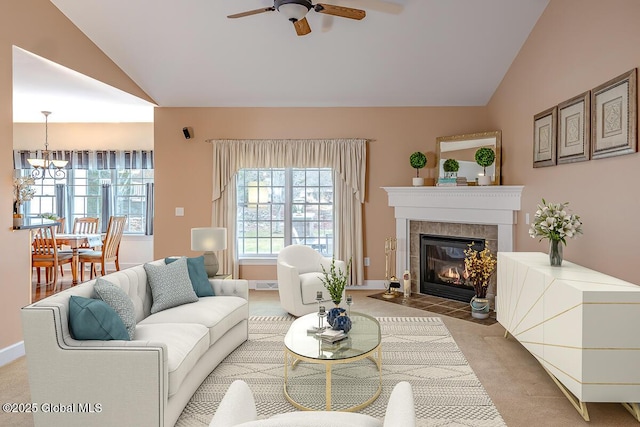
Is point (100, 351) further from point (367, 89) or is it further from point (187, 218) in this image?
point (367, 89)

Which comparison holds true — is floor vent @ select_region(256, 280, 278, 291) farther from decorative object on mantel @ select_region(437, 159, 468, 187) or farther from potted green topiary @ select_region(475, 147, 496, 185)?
potted green topiary @ select_region(475, 147, 496, 185)

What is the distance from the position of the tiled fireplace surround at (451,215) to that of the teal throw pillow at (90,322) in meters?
4.13

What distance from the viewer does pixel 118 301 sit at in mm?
2758

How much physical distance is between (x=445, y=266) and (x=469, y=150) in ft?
5.13

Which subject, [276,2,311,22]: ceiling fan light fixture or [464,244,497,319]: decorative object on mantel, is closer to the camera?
[276,2,311,22]: ceiling fan light fixture

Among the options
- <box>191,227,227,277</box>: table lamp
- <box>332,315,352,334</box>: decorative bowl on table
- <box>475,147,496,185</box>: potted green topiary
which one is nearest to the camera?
<box>332,315,352,334</box>: decorative bowl on table

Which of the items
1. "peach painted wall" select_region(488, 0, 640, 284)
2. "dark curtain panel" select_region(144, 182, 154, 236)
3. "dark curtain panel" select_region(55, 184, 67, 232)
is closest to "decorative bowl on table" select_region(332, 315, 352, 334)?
"peach painted wall" select_region(488, 0, 640, 284)

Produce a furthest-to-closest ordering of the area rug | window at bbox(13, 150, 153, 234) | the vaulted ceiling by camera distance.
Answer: window at bbox(13, 150, 153, 234) → the vaulted ceiling → the area rug

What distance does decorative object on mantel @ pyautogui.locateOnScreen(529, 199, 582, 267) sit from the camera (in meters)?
3.25

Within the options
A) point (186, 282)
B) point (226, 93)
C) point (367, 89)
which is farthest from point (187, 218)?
point (367, 89)

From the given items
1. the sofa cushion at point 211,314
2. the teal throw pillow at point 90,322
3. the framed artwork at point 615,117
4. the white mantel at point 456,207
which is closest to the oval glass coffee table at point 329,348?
the sofa cushion at point 211,314

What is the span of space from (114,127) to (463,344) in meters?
6.71

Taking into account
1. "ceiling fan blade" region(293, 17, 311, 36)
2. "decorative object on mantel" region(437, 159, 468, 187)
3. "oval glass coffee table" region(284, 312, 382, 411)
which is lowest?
"oval glass coffee table" region(284, 312, 382, 411)

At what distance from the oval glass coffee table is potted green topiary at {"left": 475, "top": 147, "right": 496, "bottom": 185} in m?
2.69
